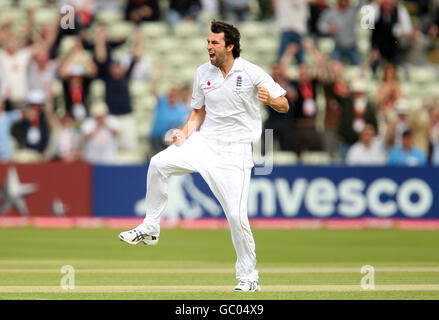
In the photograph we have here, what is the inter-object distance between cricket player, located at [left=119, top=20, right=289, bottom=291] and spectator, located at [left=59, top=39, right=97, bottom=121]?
10014 mm

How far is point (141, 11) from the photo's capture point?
73.6 ft

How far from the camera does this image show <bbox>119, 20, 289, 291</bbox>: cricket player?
378 inches

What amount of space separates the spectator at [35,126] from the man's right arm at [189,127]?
32.0 feet

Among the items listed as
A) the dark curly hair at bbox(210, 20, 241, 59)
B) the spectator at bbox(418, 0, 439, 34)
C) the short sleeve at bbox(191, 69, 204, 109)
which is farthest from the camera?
the spectator at bbox(418, 0, 439, 34)

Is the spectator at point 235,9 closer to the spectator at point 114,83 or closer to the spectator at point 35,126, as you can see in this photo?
the spectator at point 114,83

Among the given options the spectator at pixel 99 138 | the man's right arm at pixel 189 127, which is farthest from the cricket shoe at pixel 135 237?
the spectator at pixel 99 138

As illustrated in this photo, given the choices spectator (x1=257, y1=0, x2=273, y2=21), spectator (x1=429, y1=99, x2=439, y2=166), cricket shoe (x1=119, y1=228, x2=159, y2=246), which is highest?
spectator (x1=257, y1=0, x2=273, y2=21)

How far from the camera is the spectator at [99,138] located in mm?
19422

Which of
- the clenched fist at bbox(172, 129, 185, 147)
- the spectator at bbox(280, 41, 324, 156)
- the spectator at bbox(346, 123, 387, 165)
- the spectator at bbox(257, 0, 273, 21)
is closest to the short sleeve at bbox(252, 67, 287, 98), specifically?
the clenched fist at bbox(172, 129, 185, 147)

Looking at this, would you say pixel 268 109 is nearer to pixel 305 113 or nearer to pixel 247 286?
pixel 305 113

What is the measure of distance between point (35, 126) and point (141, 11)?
13.7 ft

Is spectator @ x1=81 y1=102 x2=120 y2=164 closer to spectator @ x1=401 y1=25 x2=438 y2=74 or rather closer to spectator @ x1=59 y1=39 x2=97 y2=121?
spectator @ x1=59 y1=39 x2=97 y2=121

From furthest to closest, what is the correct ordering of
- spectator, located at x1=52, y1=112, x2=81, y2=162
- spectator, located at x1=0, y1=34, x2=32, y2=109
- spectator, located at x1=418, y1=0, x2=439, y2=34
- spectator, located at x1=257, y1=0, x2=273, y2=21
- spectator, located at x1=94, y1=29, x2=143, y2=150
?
spectator, located at x1=257, y1=0, x2=273, y2=21 < spectator, located at x1=418, y1=0, x2=439, y2=34 < spectator, located at x1=0, y1=34, x2=32, y2=109 < spectator, located at x1=94, y1=29, x2=143, y2=150 < spectator, located at x1=52, y1=112, x2=81, y2=162

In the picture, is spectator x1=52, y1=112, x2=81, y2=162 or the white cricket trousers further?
spectator x1=52, y1=112, x2=81, y2=162
